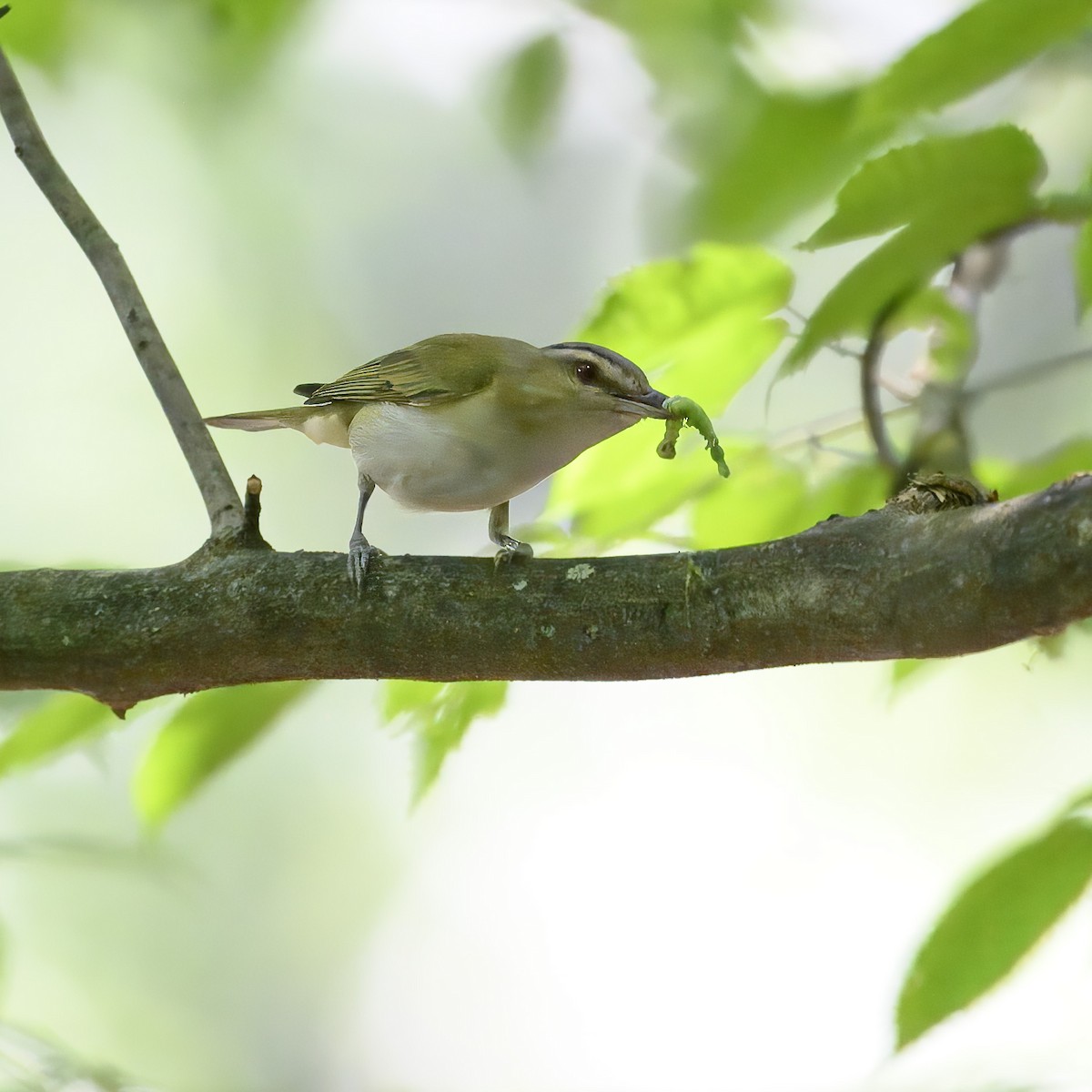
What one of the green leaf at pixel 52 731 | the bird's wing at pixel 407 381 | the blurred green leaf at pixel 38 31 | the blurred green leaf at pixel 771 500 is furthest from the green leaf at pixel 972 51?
the blurred green leaf at pixel 38 31

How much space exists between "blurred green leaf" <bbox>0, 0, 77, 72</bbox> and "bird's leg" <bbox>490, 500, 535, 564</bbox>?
2.65 ft

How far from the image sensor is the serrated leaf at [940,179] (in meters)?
0.90

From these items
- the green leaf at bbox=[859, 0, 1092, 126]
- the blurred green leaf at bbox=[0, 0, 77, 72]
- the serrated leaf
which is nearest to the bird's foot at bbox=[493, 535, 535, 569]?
the serrated leaf

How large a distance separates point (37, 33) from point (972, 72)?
1.20 metres

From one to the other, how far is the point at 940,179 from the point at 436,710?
0.62 metres

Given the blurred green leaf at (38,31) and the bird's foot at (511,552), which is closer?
the bird's foot at (511,552)

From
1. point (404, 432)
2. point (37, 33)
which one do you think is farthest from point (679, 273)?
point (37, 33)

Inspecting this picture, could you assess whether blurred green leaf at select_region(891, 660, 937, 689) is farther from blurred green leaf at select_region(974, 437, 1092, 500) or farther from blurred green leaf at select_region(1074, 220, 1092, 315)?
blurred green leaf at select_region(1074, 220, 1092, 315)

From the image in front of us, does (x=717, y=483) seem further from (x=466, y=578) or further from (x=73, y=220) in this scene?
(x=73, y=220)

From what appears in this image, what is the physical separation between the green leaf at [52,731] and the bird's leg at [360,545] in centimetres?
30

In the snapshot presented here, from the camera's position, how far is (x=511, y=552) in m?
1.08

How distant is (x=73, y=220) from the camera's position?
134cm

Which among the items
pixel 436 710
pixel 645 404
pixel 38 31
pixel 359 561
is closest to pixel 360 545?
pixel 359 561

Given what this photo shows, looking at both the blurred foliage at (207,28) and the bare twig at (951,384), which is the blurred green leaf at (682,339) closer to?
the bare twig at (951,384)
